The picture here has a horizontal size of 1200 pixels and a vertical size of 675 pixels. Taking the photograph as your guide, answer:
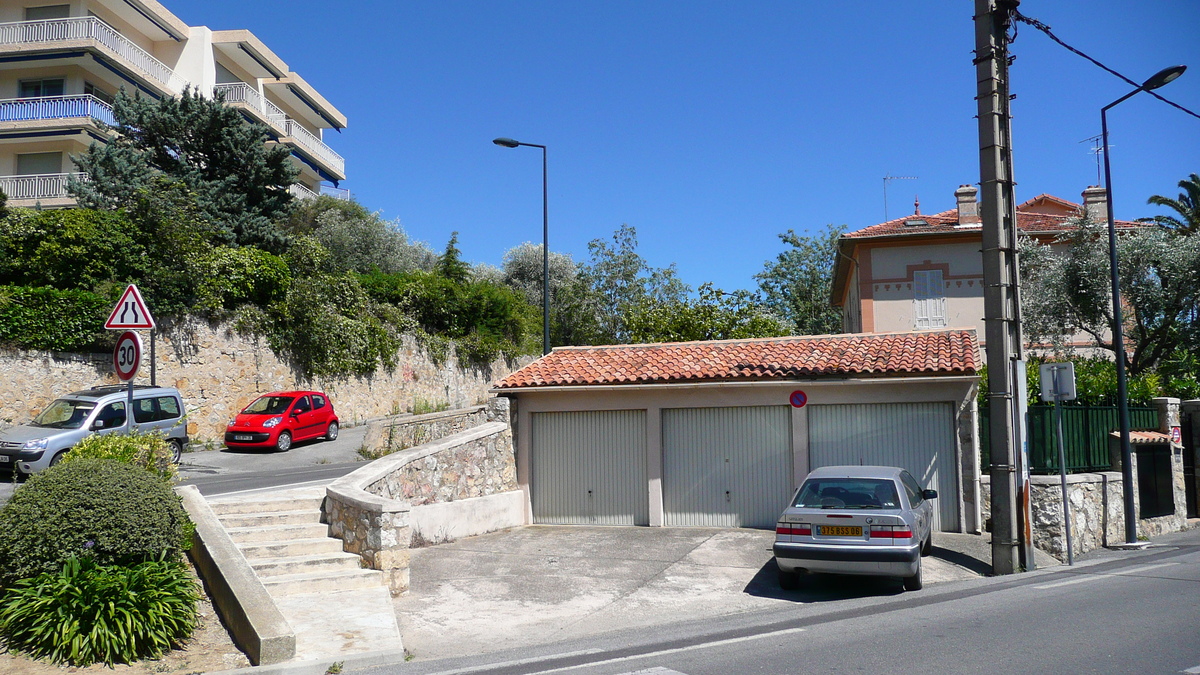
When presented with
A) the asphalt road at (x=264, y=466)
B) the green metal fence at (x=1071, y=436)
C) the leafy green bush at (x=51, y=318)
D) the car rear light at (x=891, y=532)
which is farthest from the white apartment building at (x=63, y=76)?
the car rear light at (x=891, y=532)

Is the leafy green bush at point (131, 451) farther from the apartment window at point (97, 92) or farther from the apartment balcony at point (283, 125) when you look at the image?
the apartment balcony at point (283, 125)

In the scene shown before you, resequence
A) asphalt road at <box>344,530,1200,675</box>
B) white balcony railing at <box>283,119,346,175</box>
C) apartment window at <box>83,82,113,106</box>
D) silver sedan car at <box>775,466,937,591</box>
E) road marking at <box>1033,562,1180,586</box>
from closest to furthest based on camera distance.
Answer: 1. asphalt road at <box>344,530,1200,675</box>
2. silver sedan car at <box>775,466,937,591</box>
3. road marking at <box>1033,562,1180,586</box>
4. apartment window at <box>83,82,113,106</box>
5. white balcony railing at <box>283,119,346,175</box>

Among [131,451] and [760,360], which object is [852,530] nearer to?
[760,360]

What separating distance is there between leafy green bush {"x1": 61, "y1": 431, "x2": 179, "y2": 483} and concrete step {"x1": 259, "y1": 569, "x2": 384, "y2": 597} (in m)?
1.62

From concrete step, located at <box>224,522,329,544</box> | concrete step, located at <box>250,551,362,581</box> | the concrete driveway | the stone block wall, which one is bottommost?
the concrete driveway

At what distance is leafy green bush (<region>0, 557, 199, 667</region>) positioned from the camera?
22.2 feet

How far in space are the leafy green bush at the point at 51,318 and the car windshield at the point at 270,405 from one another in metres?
4.16

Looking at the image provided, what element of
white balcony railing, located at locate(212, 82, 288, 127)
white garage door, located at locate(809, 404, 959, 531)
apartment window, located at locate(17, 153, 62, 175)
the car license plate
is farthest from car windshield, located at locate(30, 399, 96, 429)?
white balcony railing, located at locate(212, 82, 288, 127)

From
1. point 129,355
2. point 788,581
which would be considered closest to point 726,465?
point 788,581

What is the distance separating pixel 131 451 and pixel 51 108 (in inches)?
1167

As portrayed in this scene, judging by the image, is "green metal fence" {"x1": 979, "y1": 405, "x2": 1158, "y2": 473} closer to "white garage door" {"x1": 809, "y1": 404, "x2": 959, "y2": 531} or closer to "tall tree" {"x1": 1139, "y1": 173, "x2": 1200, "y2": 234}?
"white garage door" {"x1": 809, "y1": 404, "x2": 959, "y2": 531}

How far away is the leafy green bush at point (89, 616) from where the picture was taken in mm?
→ 6758

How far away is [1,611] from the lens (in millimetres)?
6941

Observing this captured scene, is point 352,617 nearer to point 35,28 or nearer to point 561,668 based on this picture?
point 561,668
